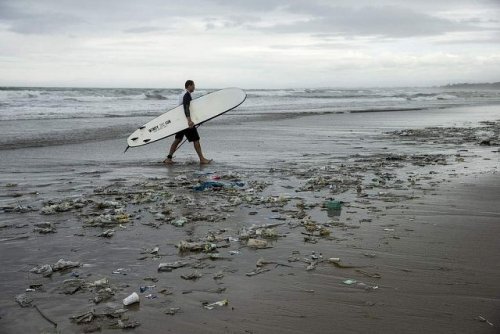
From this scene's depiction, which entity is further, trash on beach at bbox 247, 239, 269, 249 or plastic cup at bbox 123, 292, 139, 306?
trash on beach at bbox 247, 239, 269, 249

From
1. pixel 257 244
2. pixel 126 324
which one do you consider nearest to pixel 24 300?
pixel 126 324

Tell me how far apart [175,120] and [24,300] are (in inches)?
372

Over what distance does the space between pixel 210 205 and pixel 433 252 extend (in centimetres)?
333

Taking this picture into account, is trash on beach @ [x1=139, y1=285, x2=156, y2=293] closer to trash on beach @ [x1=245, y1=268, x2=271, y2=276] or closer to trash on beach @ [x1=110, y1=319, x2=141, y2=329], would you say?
trash on beach @ [x1=110, y1=319, x2=141, y2=329]

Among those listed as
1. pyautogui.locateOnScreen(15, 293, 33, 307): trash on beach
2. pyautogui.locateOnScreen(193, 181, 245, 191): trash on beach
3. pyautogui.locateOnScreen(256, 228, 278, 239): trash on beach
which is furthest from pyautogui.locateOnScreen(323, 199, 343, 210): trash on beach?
pyautogui.locateOnScreen(15, 293, 33, 307): trash on beach

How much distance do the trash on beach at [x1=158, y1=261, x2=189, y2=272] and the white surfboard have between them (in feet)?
26.8

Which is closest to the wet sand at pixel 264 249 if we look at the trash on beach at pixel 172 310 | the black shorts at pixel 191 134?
the trash on beach at pixel 172 310

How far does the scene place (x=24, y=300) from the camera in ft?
12.6

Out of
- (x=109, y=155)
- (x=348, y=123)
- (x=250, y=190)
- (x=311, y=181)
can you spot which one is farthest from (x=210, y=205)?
(x=348, y=123)

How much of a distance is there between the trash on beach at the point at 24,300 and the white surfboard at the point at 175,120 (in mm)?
8875

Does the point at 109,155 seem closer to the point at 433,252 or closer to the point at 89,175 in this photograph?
the point at 89,175

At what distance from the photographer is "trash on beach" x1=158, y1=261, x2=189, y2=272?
455 centimetres

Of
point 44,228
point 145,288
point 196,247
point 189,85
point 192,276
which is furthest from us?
point 189,85

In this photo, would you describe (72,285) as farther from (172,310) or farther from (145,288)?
(172,310)
